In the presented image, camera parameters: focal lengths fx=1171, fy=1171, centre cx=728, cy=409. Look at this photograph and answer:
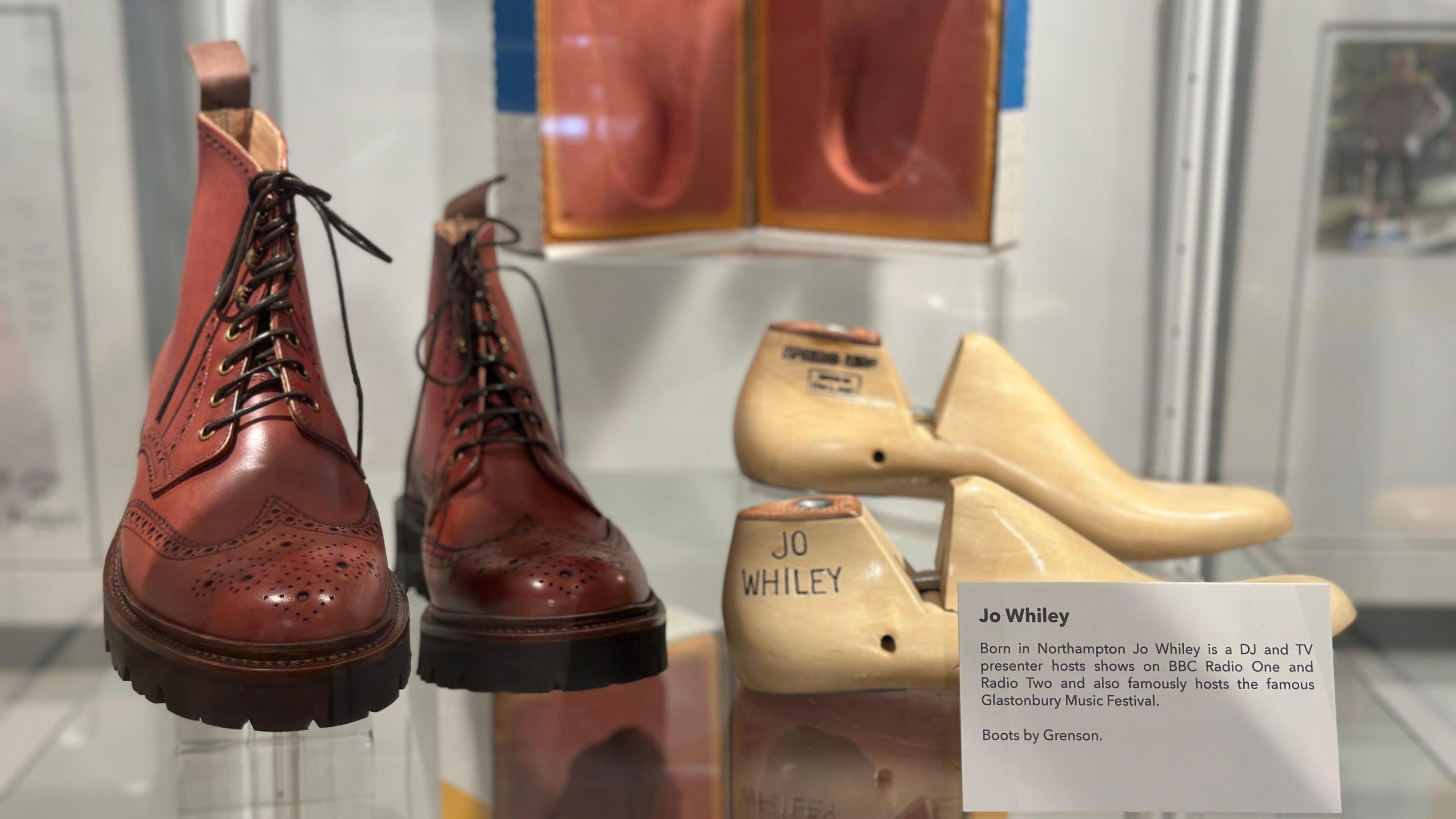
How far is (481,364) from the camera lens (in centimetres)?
71

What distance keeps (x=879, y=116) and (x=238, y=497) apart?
0.61 meters

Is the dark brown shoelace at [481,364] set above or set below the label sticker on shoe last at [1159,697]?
above

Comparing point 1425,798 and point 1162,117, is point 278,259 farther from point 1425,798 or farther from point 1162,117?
point 1162,117

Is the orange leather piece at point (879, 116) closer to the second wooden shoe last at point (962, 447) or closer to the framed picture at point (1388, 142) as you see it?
the second wooden shoe last at point (962, 447)

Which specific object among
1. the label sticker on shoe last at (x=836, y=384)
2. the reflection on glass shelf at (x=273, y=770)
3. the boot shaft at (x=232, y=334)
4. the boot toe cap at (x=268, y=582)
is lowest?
the reflection on glass shelf at (x=273, y=770)

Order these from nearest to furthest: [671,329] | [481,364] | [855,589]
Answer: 1. [855,589]
2. [481,364]
3. [671,329]

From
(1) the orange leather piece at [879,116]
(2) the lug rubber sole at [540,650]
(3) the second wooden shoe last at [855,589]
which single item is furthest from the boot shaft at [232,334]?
(1) the orange leather piece at [879,116]

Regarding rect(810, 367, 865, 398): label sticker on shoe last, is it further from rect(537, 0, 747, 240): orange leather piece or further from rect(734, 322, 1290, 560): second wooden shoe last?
rect(537, 0, 747, 240): orange leather piece

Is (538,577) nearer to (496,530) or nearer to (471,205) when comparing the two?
(496,530)

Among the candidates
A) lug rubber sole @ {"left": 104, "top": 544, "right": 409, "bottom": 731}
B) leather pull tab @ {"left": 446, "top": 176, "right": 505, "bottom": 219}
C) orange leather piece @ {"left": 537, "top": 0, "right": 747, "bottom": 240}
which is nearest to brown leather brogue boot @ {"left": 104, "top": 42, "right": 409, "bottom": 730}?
lug rubber sole @ {"left": 104, "top": 544, "right": 409, "bottom": 731}

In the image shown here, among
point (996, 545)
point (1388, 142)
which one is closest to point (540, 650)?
point (996, 545)

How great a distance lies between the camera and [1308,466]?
41.6 inches

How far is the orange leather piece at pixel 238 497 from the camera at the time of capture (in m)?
0.52

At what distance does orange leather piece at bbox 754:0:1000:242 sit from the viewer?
0.92 meters
